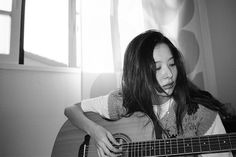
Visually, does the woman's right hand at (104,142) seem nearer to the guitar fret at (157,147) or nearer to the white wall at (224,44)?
the guitar fret at (157,147)

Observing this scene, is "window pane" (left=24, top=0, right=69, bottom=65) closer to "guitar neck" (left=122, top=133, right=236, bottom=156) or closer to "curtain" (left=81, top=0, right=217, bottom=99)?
"curtain" (left=81, top=0, right=217, bottom=99)

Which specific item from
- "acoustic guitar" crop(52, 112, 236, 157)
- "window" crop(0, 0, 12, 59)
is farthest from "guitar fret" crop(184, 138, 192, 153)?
"window" crop(0, 0, 12, 59)

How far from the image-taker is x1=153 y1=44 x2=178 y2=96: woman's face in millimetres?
998

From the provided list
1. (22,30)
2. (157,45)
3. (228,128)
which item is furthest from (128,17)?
(228,128)

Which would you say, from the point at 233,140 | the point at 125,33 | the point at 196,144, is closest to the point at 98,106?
the point at 196,144

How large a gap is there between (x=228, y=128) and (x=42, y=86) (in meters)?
1.26

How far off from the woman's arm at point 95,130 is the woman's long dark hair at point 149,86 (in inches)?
5.9

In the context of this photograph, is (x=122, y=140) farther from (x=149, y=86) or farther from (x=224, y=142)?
(x=224, y=142)

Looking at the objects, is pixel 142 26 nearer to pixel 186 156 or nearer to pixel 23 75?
pixel 23 75

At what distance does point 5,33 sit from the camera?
1.82 m

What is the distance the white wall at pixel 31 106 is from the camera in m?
1.61

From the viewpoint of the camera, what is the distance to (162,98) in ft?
3.60

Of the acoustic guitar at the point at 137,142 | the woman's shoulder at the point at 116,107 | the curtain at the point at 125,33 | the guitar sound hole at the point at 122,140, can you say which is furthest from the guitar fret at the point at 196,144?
the curtain at the point at 125,33

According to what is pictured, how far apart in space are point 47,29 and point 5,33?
1.05 feet
